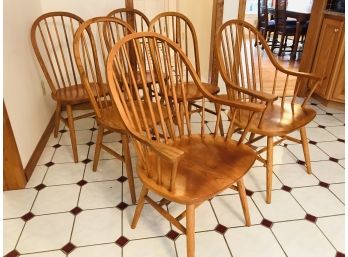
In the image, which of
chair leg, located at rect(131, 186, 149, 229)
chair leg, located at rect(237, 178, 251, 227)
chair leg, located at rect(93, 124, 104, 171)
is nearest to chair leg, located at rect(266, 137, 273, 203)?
chair leg, located at rect(237, 178, 251, 227)

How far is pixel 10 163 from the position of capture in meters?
1.76

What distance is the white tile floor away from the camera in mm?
A: 1465

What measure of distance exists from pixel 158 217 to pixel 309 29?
251cm

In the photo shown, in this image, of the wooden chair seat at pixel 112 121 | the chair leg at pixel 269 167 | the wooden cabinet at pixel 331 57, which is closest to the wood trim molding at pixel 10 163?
the wooden chair seat at pixel 112 121

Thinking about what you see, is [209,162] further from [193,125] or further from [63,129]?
[63,129]

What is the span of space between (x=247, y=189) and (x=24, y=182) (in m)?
1.43

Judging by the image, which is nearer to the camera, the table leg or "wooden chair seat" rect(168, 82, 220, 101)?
"wooden chair seat" rect(168, 82, 220, 101)

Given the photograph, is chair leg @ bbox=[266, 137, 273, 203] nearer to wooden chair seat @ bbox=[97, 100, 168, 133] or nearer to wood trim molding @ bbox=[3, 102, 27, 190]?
wooden chair seat @ bbox=[97, 100, 168, 133]

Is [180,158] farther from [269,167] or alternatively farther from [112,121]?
[269,167]

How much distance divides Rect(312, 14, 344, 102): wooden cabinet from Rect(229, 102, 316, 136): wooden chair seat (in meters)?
1.20

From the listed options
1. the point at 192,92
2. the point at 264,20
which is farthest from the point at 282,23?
the point at 192,92

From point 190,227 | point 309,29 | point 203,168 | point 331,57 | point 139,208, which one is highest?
point 309,29

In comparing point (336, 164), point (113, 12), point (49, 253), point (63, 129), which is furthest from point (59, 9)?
point (336, 164)

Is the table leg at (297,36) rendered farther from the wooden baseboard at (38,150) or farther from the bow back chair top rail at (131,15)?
the wooden baseboard at (38,150)
